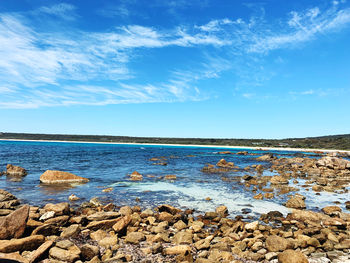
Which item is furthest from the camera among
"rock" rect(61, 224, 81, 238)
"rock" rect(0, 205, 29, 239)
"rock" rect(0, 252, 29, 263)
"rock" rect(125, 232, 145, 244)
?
"rock" rect(61, 224, 81, 238)

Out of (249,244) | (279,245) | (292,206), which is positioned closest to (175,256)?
(249,244)

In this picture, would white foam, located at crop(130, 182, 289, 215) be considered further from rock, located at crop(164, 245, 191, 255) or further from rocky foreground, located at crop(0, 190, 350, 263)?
rock, located at crop(164, 245, 191, 255)

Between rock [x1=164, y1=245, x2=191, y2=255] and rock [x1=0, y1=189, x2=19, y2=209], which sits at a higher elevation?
rock [x1=0, y1=189, x2=19, y2=209]

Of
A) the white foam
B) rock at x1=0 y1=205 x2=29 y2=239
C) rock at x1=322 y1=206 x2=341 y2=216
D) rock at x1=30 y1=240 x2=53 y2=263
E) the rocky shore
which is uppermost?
rock at x1=0 y1=205 x2=29 y2=239

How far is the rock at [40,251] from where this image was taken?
21.0ft

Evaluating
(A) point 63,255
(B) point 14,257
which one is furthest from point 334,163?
(B) point 14,257

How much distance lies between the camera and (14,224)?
24.9ft

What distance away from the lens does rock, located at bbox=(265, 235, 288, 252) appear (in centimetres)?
747

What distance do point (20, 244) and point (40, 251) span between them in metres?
0.77

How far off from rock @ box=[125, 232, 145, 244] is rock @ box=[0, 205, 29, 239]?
3.55 meters

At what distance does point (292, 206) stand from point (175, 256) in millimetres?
8823

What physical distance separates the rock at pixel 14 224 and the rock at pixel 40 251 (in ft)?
4.66

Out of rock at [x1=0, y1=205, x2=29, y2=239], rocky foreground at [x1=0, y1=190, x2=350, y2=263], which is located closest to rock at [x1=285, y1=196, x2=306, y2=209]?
rocky foreground at [x1=0, y1=190, x2=350, y2=263]

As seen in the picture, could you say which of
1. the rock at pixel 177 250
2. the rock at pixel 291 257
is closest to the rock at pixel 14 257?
the rock at pixel 177 250
